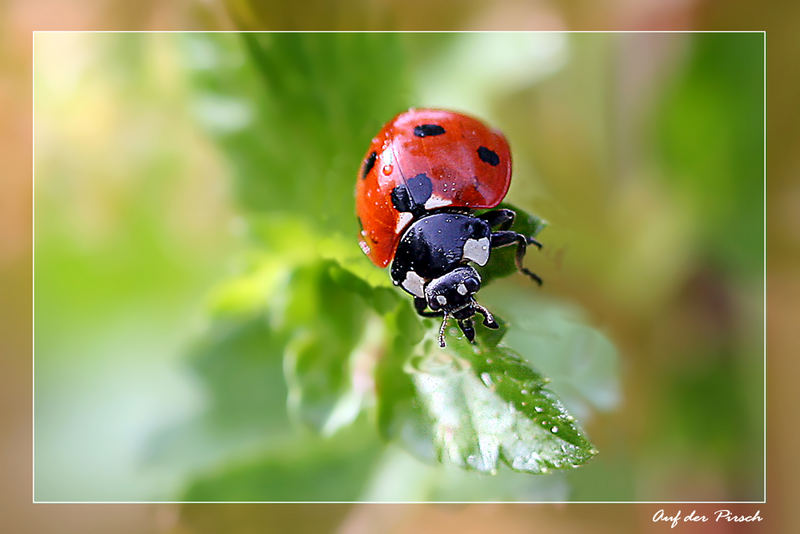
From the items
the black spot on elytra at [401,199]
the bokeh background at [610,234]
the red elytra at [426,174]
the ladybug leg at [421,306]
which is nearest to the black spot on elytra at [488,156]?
the red elytra at [426,174]

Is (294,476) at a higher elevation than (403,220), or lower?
lower

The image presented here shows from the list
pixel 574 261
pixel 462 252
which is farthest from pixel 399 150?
pixel 574 261

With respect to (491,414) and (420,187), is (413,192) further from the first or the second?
(491,414)

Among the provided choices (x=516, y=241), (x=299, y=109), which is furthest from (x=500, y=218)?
(x=299, y=109)

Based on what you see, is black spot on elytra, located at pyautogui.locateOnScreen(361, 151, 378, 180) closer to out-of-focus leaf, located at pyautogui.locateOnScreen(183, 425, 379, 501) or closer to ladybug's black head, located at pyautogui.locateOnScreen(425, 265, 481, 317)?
ladybug's black head, located at pyautogui.locateOnScreen(425, 265, 481, 317)

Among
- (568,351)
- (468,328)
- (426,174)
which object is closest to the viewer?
(468,328)
